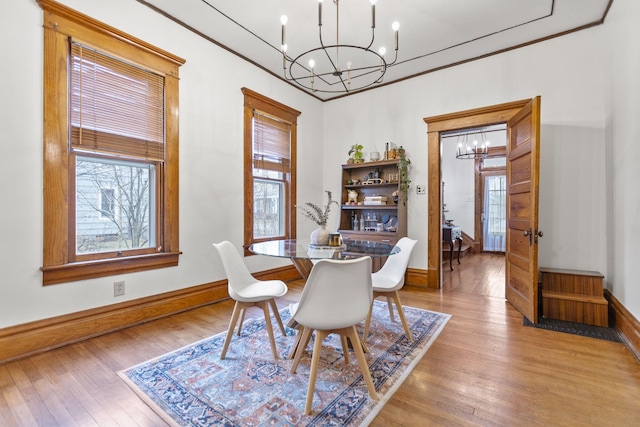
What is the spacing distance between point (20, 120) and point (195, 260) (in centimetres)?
184

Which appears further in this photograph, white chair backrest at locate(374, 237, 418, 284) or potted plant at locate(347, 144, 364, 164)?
potted plant at locate(347, 144, 364, 164)

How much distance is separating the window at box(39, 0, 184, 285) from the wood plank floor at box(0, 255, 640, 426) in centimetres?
70

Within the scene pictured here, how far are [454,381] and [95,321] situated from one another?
112 inches

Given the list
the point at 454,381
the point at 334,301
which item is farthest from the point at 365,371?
the point at 454,381

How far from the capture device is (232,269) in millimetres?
2311

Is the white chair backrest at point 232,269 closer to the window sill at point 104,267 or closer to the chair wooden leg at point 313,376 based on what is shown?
the chair wooden leg at point 313,376

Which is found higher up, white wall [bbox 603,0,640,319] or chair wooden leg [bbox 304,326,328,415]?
white wall [bbox 603,0,640,319]

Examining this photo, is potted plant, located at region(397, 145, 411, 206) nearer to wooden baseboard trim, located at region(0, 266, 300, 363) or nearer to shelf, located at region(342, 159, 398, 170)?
shelf, located at region(342, 159, 398, 170)

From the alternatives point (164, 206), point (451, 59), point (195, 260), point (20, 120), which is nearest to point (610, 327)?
point (451, 59)

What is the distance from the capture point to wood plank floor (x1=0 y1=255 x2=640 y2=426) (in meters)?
1.57

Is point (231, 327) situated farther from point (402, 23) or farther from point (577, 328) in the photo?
point (402, 23)

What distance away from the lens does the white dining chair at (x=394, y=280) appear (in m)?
2.44

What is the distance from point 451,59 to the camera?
3.94 meters

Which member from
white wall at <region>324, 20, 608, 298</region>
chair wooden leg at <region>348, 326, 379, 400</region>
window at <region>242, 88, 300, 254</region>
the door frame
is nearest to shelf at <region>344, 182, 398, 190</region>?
the door frame
